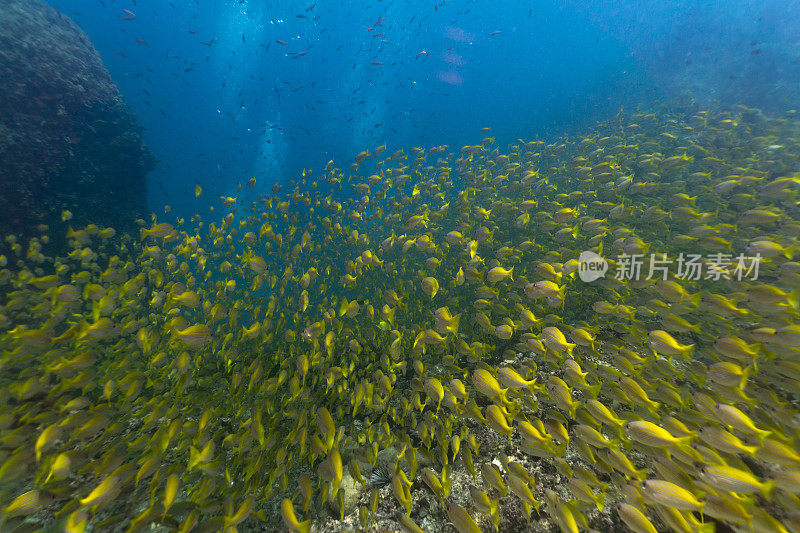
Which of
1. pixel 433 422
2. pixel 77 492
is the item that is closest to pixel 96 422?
pixel 77 492

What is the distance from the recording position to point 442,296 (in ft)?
26.8

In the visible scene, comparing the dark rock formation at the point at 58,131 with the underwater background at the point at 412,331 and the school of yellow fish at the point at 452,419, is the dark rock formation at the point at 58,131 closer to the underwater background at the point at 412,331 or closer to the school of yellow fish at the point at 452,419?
the underwater background at the point at 412,331

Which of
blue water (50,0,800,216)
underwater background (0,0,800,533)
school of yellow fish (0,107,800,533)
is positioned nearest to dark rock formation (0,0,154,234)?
underwater background (0,0,800,533)

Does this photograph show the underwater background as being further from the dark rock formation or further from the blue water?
the blue water

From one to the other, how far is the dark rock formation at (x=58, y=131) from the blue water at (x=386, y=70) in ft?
10.6

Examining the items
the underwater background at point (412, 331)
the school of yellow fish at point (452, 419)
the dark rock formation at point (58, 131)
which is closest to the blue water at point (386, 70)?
the dark rock formation at point (58, 131)

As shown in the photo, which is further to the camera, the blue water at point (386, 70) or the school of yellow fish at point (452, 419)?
the blue water at point (386, 70)

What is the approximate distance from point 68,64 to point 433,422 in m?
21.9

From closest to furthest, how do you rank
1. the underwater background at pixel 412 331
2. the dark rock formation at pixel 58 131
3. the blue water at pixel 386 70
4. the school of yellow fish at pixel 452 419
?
the school of yellow fish at pixel 452 419
the underwater background at pixel 412 331
the dark rock formation at pixel 58 131
the blue water at pixel 386 70

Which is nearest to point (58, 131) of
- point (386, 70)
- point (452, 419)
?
point (452, 419)

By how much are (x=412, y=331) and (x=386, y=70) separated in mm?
71641

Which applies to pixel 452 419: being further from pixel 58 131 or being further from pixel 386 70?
pixel 386 70

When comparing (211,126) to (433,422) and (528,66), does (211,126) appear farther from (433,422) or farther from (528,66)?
(528,66)

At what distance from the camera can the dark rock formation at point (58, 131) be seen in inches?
404
